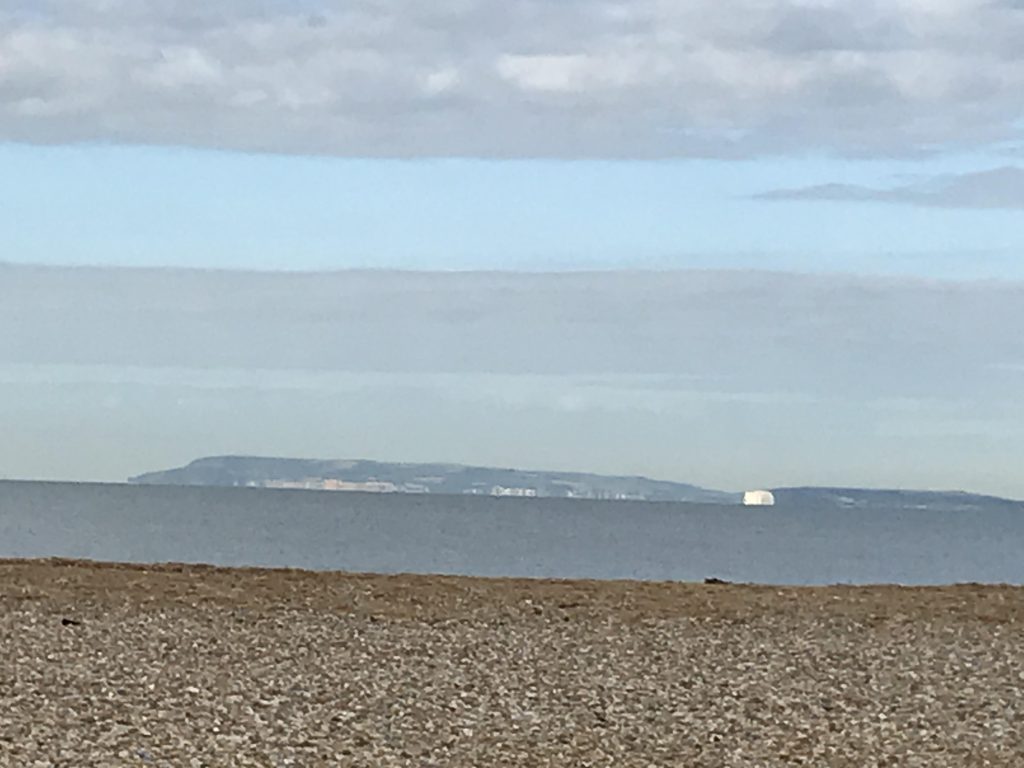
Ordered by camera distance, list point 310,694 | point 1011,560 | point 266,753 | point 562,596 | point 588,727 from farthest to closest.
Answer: point 1011,560, point 562,596, point 310,694, point 588,727, point 266,753

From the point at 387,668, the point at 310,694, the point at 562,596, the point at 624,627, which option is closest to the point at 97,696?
the point at 310,694

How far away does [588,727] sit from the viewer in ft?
38.9

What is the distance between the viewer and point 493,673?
45.9 feet

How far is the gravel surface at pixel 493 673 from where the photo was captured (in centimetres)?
1110

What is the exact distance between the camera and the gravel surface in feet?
36.4

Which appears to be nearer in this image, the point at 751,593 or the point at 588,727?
the point at 588,727

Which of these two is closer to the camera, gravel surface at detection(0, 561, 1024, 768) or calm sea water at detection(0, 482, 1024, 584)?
gravel surface at detection(0, 561, 1024, 768)

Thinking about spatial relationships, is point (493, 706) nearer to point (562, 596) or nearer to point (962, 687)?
point (962, 687)

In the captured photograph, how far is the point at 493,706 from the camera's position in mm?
12531

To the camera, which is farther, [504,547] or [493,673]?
[504,547]

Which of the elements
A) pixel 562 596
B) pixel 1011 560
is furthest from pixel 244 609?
pixel 1011 560

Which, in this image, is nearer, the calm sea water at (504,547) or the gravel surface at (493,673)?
the gravel surface at (493,673)

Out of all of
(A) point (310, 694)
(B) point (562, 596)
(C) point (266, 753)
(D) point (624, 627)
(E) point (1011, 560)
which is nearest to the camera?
(C) point (266, 753)

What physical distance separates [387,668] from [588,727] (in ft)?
9.19
